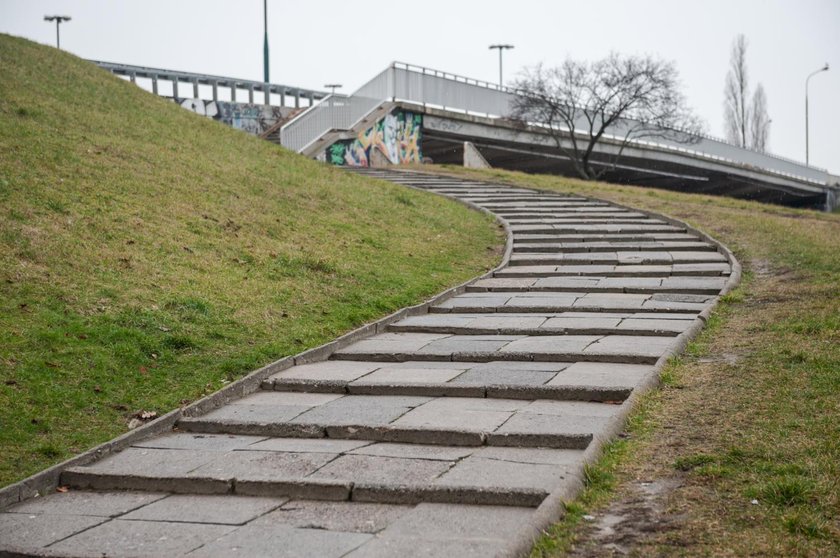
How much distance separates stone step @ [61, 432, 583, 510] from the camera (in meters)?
5.53

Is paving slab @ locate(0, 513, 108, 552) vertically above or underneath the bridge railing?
underneath

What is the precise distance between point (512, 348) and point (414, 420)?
238 cm

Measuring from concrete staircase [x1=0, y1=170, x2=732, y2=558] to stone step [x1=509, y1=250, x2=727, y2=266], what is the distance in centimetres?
292

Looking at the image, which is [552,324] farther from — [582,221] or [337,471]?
[582,221]

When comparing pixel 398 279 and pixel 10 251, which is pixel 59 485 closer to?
pixel 10 251

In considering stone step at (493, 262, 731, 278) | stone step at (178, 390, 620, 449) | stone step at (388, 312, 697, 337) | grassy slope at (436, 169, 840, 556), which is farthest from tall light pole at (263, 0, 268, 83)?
stone step at (178, 390, 620, 449)

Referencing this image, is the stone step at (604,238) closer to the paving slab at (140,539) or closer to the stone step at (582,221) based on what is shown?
the stone step at (582,221)

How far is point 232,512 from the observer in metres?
5.57

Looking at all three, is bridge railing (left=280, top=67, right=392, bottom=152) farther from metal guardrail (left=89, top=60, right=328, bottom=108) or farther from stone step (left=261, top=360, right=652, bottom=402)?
stone step (left=261, top=360, right=652, bottom=402)

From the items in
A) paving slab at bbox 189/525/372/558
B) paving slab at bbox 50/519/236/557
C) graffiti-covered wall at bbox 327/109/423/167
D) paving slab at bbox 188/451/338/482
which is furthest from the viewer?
graffiti-covered wall at bbox 327/109/423/167

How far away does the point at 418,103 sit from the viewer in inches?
1313

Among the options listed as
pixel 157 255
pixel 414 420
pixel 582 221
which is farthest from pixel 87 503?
pixel 582 221

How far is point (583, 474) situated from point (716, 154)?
42.1m

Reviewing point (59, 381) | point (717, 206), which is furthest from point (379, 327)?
point (717, 206)
